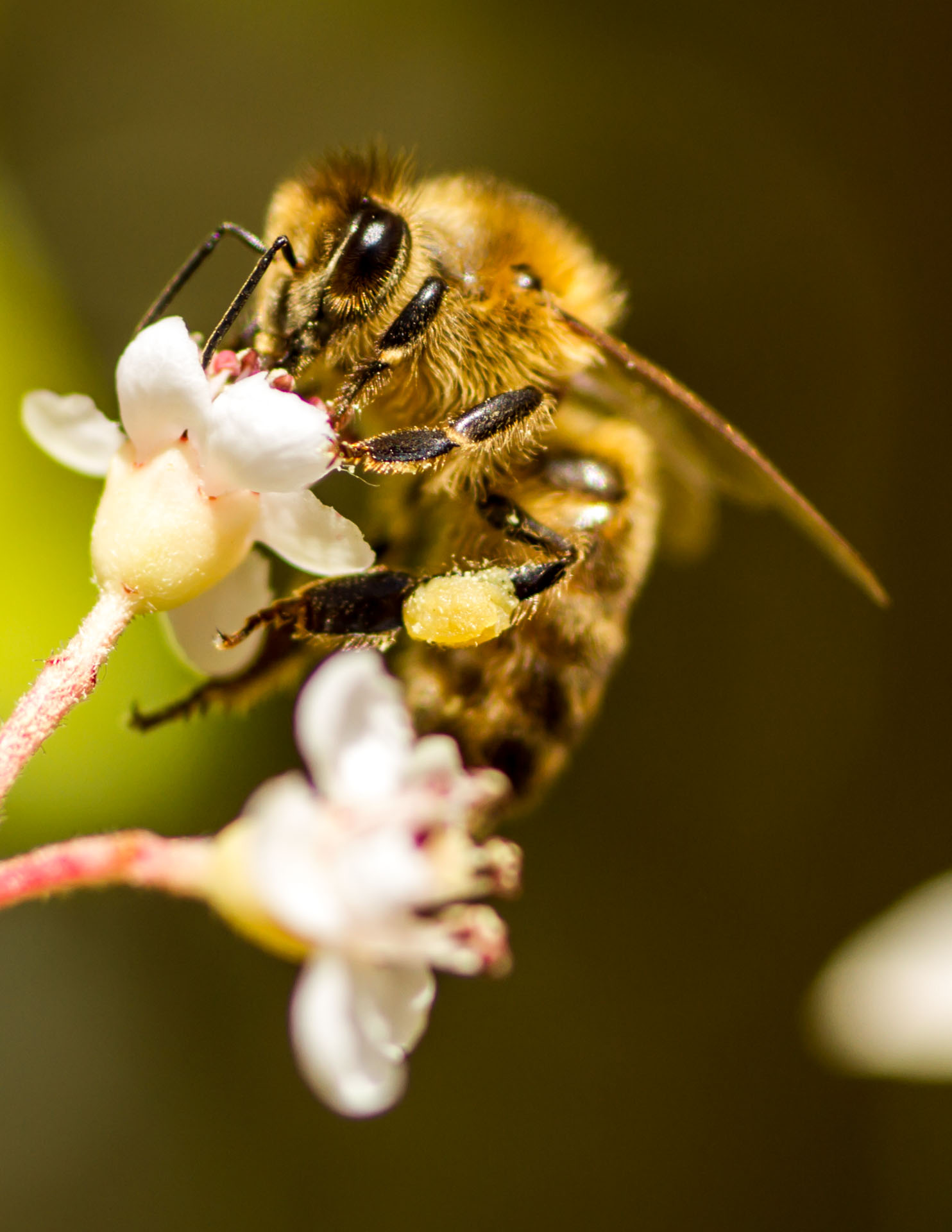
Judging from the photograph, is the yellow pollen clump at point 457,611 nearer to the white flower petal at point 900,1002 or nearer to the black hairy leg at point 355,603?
the black hairy leg at point 355,603

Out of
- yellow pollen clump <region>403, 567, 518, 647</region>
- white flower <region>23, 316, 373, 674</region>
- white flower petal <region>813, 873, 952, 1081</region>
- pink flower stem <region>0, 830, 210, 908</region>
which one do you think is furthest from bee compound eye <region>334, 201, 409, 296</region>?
white flower petal <region>813, 873, 952, 1081</region>

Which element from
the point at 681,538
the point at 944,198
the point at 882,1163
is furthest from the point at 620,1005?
the point at 944,198

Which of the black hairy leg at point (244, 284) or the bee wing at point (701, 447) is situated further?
the bee wing at point (701, 447)

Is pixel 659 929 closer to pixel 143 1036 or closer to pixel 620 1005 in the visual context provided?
pixel 620 1005

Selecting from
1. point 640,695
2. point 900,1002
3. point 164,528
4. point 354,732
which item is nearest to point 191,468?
point 164,528

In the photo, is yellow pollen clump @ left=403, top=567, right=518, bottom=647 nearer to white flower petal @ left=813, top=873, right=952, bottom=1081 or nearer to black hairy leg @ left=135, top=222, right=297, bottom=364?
black hairy leg @ left=135, top=222, right=297, bottom=364

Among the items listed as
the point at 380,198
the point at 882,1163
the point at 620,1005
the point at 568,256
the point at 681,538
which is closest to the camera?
the point at 380,198

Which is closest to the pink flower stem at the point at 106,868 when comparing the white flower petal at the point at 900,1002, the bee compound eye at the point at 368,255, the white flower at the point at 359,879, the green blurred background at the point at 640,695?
the white flower at the point at 359,879

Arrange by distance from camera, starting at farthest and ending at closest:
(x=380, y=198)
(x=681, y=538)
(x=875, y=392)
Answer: (x=875, y=392), (x=681, y=538), (x=380, y=198)
